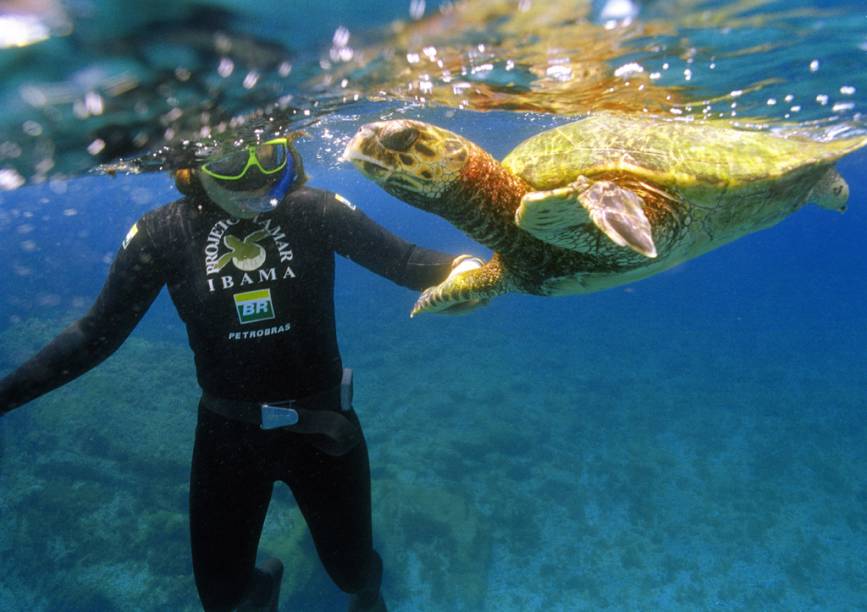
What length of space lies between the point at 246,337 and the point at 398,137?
2039 millimetres

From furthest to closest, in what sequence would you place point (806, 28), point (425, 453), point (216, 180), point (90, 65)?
point (425, 453)
point (806, 28)
point (216, 180)
point (90, 65)

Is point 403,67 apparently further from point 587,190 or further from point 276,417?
point 276,417

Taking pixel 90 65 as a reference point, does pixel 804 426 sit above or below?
below

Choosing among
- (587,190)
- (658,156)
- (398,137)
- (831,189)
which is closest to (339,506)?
(398,137)

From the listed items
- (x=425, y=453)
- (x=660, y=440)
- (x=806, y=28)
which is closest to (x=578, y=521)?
(x=425, y=453)

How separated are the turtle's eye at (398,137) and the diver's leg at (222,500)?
244 cm

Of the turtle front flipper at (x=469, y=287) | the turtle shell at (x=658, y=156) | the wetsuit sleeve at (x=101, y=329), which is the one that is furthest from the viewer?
the turtle front flipper at (x=469, y=287)

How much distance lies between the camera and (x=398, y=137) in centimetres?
229

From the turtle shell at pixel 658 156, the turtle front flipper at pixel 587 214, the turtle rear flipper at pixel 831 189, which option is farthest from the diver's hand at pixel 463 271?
the turtle rear flipper at pixel 831 189

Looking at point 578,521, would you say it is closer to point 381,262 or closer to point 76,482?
point 381,262

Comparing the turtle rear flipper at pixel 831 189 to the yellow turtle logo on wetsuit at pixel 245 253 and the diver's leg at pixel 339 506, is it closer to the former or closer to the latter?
the diver's leg at pixel 339 506

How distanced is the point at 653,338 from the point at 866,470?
9743 mm

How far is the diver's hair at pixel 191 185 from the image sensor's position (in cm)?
355

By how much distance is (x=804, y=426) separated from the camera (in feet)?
38.6
